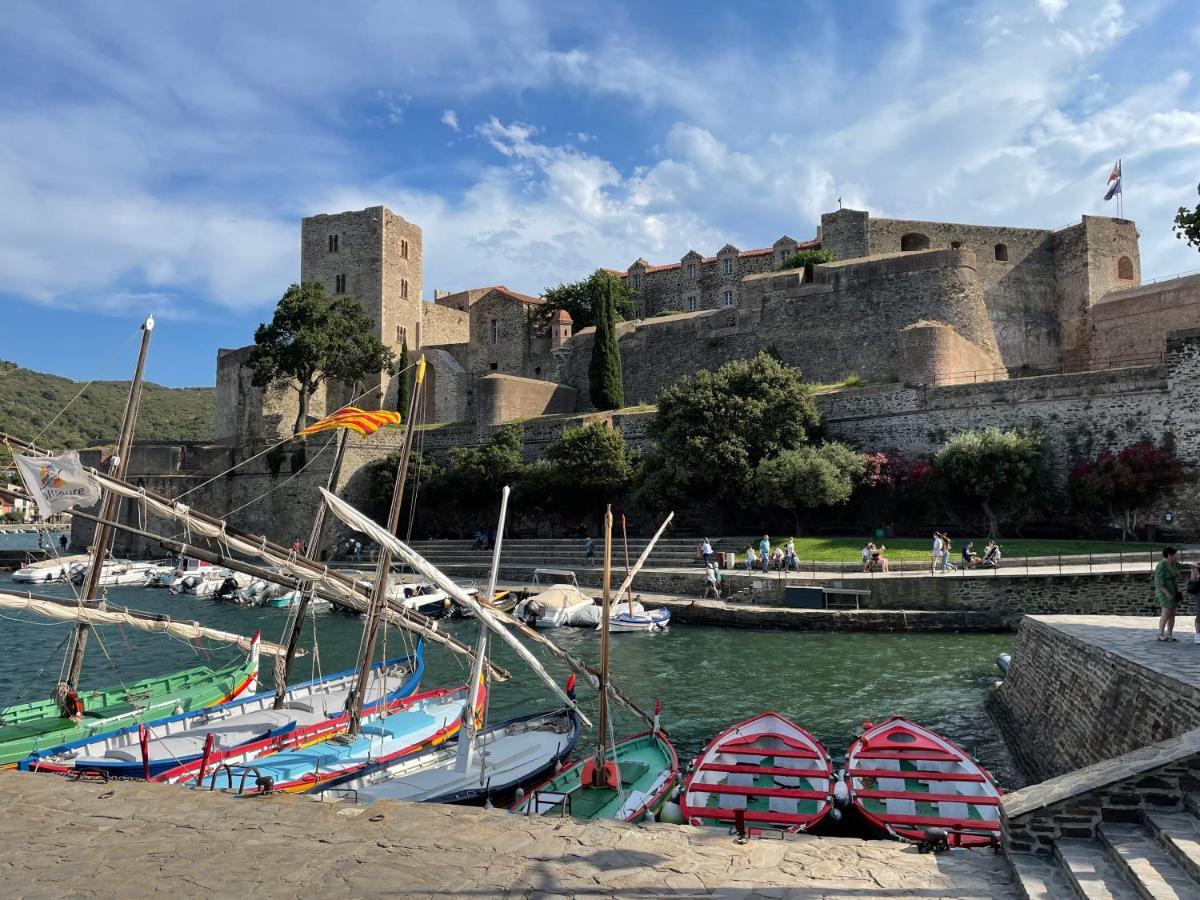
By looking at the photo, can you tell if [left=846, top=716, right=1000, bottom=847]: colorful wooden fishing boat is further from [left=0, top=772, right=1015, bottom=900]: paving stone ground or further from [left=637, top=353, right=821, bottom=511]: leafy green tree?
[left=637, top=353, right=821, bottom=511]: leafy green tree

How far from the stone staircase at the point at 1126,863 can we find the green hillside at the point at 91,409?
430ft

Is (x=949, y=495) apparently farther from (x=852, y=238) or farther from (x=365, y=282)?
(x=365, y=282)

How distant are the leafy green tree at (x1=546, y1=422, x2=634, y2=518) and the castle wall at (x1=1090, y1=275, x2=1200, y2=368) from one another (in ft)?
87.3

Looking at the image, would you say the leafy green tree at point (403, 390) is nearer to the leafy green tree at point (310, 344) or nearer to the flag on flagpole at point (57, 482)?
the leafy green tree at point (310, 344)

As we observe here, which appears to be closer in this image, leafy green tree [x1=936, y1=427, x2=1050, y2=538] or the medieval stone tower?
leafy green tree [x1=936, y1=427, x2=1050, y2=538]

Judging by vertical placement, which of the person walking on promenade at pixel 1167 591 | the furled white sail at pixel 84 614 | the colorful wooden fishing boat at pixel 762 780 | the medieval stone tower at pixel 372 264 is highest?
the medieval stone tower at pixel 372 264

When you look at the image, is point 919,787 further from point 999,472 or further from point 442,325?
point 442,325

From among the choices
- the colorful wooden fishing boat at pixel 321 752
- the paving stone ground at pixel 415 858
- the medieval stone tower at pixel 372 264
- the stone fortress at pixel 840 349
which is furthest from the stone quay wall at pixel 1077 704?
the medieval stone tower at pixel 372 264

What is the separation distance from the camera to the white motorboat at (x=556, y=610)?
3002cm

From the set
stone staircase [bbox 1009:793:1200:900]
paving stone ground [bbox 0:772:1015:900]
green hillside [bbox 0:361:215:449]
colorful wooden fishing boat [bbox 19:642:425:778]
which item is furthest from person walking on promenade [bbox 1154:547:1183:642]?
green hillside [bbox 0:361:215:449]

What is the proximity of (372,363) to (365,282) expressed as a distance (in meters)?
14.1

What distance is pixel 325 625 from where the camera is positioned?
32188mm

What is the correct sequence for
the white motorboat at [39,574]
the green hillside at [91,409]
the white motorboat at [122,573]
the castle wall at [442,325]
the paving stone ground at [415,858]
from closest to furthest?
the paving stone ground at [415,858] → the white motorboat at [122,573] → the white motorboat at [39,574] → the castle wall at [442,325] → the green hillside at [91,409]

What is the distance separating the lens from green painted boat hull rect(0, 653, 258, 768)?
13656 mm
